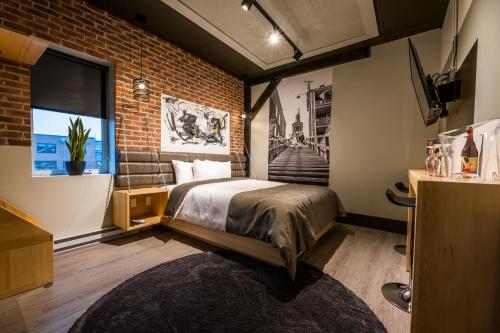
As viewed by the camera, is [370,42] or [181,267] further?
[370,42]

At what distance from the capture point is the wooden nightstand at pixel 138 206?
2.60m

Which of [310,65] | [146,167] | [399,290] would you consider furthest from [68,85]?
[399,290]

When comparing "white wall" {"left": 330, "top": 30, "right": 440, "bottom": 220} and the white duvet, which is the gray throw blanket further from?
"white wall" {"left": 330, "top": 30, "right": 440, "bottom": 220}

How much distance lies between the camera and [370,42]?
3.32 m

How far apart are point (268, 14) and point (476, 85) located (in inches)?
91.3

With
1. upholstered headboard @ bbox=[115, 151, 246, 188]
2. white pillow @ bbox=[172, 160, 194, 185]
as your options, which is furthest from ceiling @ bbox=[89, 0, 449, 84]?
white pillow @ bbox=[172, 160, 194, 185]

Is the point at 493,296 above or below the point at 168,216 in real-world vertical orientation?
above

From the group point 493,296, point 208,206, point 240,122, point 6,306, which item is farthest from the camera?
point 240,122

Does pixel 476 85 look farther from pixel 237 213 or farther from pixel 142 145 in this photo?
pixel 142 145

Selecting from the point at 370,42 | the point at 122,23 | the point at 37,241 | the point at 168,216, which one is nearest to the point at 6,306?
the point at 37,241

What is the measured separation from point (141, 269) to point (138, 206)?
1.25 metres

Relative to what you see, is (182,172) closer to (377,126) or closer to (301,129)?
(301,129)

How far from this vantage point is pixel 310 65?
157 inches

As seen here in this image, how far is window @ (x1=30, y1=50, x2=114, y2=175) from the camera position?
2.41m
